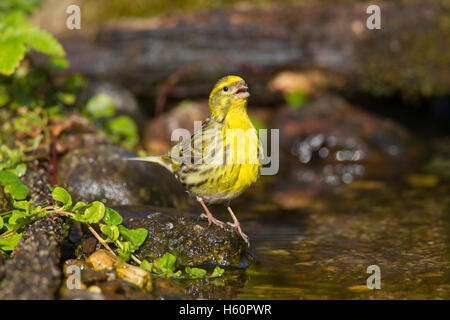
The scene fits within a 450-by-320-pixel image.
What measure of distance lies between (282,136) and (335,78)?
3.83 ft

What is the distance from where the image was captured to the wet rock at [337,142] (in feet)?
29.8

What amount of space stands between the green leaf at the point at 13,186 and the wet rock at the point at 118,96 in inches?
149

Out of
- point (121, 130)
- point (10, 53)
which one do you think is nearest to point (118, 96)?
point (121, 130)

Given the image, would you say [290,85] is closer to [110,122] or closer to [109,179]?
[110,122]

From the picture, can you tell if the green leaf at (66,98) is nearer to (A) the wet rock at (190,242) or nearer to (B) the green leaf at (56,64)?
(B) the green leaf at (56,64)

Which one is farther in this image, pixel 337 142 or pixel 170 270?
pixel 337 142

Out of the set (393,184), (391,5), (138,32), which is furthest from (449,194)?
(138,32)

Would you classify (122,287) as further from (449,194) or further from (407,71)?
(407,71)

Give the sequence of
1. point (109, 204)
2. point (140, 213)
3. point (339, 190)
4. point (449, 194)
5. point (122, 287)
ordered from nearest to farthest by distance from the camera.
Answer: point (122, 287), point (140, 213), point (109, 204), point (449, 194), point (339, 190)

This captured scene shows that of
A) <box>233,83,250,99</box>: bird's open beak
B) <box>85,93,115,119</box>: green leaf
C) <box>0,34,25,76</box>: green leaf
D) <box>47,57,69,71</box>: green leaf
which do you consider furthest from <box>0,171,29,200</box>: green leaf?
<box>85,93,115,119</box>: green leaf

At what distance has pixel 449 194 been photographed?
7.37m

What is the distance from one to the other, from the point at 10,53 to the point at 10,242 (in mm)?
2558

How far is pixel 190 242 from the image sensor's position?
4.83m

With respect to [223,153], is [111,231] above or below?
below
